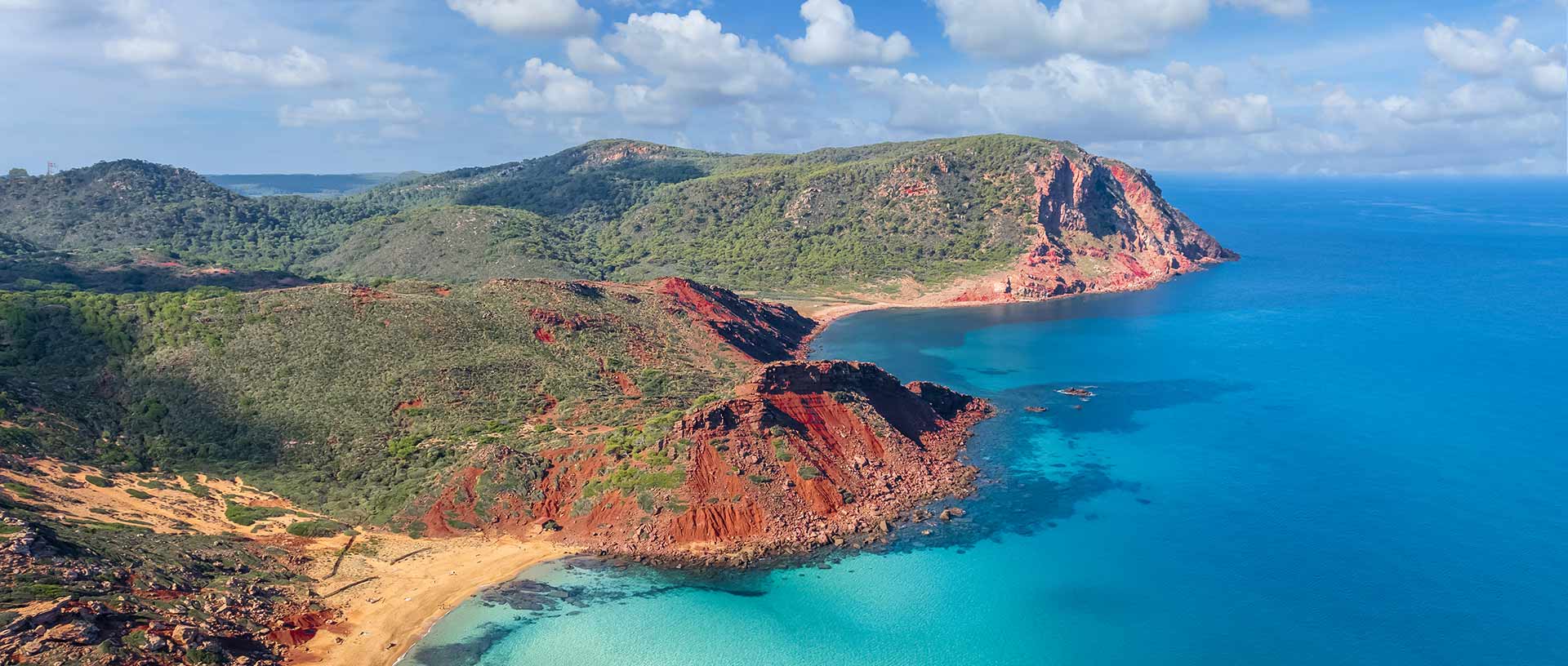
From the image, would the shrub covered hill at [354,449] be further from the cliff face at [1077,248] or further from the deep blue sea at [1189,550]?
the cliff face at [1077,248]

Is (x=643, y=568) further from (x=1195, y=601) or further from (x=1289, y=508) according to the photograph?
(x=1289, y=508)

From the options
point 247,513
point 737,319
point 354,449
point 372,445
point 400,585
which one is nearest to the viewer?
point 400,585

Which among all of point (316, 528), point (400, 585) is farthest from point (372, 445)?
point (400, 585)

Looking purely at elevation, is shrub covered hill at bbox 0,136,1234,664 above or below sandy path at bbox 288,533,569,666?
above

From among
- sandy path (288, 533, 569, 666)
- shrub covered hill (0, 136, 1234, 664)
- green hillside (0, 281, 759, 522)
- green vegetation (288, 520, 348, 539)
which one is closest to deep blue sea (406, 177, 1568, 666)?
sandy path (288, 533, 569, 666)

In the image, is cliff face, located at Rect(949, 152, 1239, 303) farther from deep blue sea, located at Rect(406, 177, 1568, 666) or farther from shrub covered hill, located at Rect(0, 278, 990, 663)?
shrub covered hill, located at Rect(0, 278, 990, 663)

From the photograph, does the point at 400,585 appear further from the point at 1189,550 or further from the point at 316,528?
the point at 1189,550

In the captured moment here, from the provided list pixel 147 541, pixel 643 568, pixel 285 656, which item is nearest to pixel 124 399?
pixel 147 541
